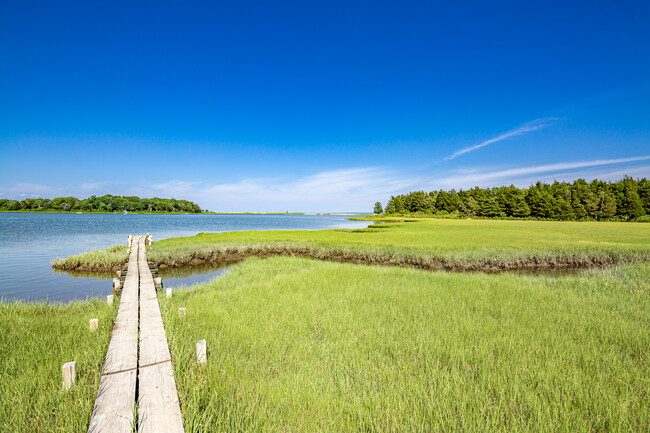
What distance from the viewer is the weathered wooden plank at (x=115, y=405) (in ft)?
9.65

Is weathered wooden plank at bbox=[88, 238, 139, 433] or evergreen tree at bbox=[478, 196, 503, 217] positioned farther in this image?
evergreen tree at bbox=[478, 196, 503, 217]

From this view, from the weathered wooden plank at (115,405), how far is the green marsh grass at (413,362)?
578 mm

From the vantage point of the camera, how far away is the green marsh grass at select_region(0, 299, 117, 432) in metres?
3.09

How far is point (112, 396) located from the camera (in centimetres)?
347

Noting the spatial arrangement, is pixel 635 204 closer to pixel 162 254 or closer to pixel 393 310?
pixel 393 310

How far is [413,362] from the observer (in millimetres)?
4668

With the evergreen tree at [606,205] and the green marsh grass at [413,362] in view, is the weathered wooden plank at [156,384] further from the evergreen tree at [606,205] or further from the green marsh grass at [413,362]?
the evergreen tree at [606,205]

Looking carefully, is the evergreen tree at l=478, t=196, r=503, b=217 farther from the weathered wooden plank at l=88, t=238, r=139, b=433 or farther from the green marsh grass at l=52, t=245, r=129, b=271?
the weathered wooden plank at l=88, t=238, r=139, b=433

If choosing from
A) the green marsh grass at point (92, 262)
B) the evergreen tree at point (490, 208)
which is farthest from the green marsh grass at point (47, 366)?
the evergreen tree at point (490, 208)

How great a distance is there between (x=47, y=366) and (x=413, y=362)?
616 centimetres

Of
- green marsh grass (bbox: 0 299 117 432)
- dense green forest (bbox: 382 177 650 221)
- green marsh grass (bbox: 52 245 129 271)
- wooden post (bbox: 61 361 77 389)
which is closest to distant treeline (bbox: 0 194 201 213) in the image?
green marsh grass (bbox: 52 245 129 271)

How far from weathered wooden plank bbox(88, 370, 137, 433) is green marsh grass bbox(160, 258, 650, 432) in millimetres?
578

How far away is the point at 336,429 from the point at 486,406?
2.05 meters

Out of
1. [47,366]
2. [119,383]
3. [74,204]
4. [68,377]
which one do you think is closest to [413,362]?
[119,383]
